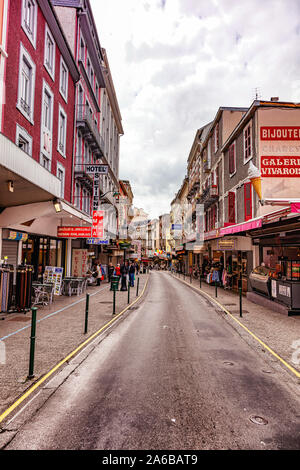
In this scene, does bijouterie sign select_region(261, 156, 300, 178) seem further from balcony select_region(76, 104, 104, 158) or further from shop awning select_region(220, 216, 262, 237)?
balcony select_region(76, 104, 104, 158)

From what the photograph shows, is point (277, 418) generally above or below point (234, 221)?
below

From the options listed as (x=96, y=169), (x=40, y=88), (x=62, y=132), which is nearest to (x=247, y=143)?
(x=96, y=169)

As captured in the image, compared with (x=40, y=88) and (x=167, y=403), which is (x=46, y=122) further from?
(x=167, y=403)

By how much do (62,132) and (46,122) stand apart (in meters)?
2.68

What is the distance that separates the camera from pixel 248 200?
659 inches

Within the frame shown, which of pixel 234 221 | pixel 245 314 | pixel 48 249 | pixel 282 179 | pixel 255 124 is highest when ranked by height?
pixel 255 124

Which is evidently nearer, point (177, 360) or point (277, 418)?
point (277, 418)

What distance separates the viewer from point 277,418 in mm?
3791

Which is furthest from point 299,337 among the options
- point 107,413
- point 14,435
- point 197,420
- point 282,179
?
point 282,179

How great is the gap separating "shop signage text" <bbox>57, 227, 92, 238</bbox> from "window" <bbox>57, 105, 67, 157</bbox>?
5.55 m

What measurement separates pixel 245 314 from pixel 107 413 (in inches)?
341

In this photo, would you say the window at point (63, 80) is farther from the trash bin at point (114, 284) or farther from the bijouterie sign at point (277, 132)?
the bijouterie sign at point (277, 132)

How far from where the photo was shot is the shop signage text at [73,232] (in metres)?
15.1
